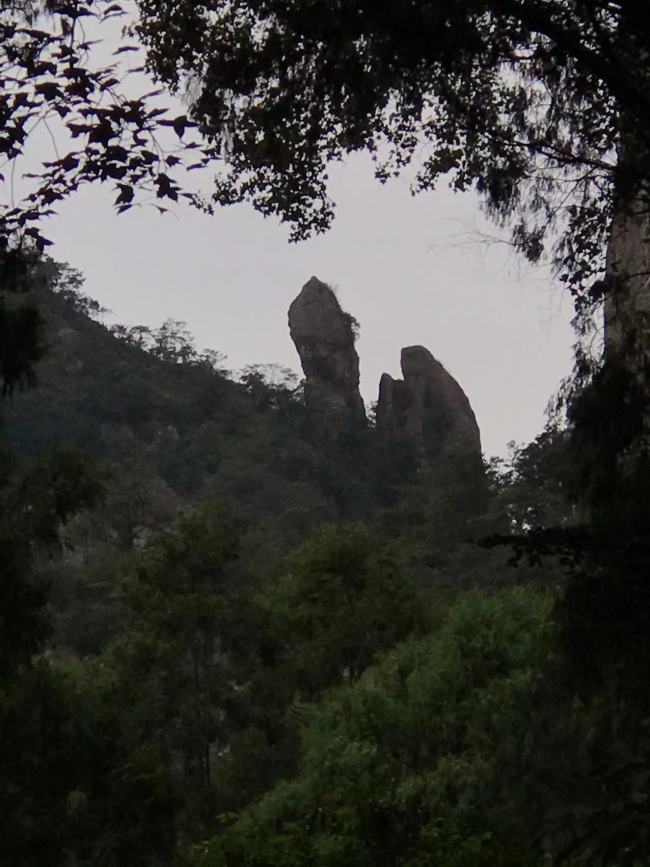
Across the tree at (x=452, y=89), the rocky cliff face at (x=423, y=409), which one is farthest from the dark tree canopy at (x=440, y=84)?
the rocky cliff face at (x=423, y=409)

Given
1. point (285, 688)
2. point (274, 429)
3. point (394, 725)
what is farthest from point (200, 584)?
point (274, 429)

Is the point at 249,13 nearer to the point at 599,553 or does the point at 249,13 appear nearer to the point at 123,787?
the point at 599,553

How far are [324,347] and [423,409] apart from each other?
5.58 meters

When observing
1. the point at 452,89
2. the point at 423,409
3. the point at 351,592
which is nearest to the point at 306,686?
the point at 351,592

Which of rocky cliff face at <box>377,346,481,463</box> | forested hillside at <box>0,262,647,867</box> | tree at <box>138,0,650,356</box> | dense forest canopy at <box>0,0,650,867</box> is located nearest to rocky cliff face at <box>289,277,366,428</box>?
rocky cliff face at <box>377,346,481,463</box>

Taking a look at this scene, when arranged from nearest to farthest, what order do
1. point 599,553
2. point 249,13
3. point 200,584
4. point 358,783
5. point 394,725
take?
point 599,553
point 249,13
point 358,783
point 394,725
point 200,584

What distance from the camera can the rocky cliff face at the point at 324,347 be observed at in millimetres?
75938

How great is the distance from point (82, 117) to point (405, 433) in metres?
69.3

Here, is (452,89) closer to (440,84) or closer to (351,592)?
(440,84)

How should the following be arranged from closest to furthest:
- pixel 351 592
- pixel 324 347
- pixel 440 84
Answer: pixel 440 84 < pixel 351 592 < pixel 324 347

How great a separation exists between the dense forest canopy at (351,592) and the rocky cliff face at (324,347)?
38.6 metres

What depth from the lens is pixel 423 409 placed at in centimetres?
7650

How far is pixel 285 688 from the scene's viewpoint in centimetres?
2680

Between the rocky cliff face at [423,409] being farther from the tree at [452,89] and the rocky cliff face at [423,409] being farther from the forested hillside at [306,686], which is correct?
the tree at [452,89]
